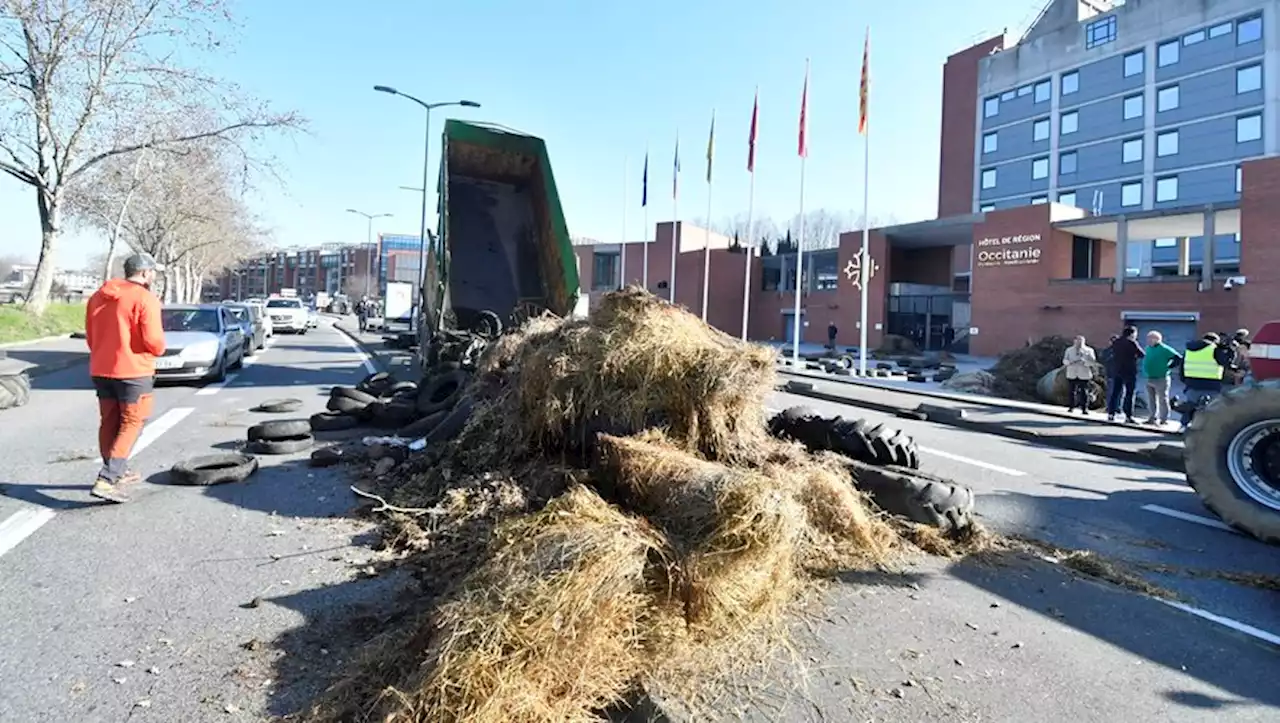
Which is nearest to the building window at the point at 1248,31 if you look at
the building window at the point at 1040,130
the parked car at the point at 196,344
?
the building window at the point at 1040,130

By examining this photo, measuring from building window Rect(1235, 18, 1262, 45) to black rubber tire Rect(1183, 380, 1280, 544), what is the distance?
A: 55.1m

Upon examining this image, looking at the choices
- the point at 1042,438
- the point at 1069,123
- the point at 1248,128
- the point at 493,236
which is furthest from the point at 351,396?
the point at 1069,123

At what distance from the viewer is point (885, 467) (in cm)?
544

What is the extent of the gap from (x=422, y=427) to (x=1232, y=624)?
6851mm

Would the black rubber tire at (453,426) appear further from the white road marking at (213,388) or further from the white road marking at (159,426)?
the white road marking at (213,388)

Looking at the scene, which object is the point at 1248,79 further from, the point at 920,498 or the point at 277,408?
the point at 277,408

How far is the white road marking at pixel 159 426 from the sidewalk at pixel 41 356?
4.24 metres

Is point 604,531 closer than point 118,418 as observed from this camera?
Yes

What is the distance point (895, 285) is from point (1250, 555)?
38.5 meters

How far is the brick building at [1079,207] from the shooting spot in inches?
1128

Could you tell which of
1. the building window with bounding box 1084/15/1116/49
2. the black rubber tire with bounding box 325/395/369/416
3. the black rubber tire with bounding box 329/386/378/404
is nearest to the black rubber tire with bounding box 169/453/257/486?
the black rubber tire with bounding box 325/395/369/416

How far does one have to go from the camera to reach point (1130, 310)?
2914 centimetres

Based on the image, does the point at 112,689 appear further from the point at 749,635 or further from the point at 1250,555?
the point at 1250,555

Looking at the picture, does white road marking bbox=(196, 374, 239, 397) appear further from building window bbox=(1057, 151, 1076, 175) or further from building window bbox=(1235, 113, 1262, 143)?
building window bbox=(1057, 151, 1076, 175)
